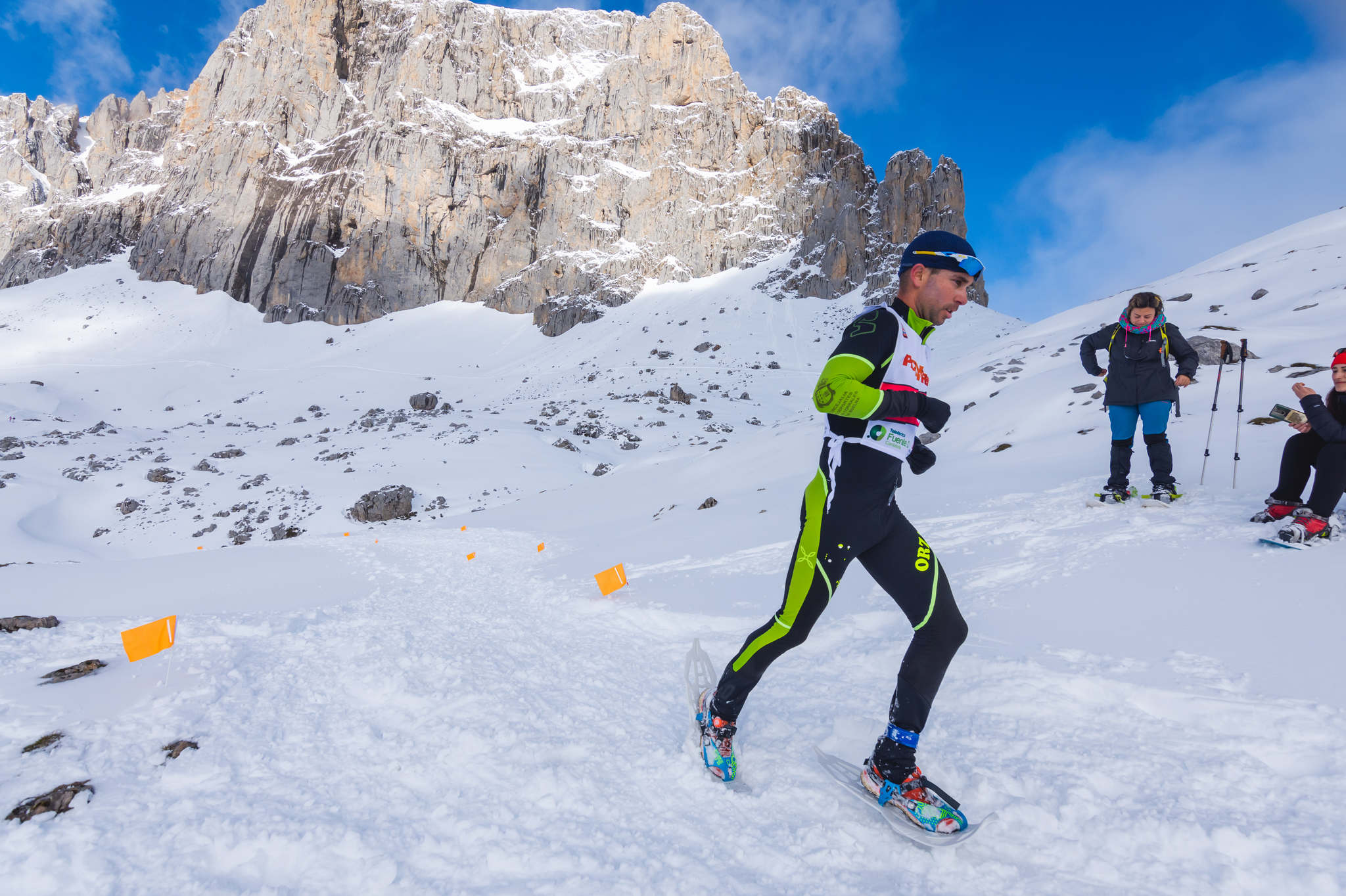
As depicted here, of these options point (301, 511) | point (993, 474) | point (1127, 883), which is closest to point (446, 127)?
point (301, 511)

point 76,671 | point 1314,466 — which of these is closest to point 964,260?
point 1314,466

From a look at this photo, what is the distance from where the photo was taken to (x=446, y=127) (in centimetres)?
8425

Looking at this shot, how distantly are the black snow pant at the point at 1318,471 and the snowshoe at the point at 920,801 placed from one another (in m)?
4.78

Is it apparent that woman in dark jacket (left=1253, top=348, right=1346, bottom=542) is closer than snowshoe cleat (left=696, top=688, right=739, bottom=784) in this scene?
No

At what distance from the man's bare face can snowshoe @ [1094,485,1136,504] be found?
17.0 ft

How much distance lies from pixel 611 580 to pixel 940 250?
18.8 feet

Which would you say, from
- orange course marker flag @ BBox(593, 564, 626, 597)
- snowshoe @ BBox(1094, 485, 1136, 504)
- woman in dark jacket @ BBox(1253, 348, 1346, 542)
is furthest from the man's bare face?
orange course marker flag @ BBox(593, 564, 626, 597)

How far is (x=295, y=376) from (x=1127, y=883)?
6839 cm

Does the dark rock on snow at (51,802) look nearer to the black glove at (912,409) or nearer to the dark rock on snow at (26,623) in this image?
the dark rock on snow at (26,623)

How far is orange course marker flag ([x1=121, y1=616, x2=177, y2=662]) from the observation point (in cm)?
398

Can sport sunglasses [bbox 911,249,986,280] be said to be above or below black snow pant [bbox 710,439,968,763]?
above

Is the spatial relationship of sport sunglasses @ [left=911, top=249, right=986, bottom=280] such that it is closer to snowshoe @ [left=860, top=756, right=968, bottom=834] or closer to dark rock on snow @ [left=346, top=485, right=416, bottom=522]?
snowshoe @ [left=860, top=756, right=968, bottom=834]

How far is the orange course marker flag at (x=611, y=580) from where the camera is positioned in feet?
24.7

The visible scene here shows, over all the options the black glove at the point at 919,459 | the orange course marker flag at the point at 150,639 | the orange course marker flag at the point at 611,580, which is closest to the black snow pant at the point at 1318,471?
the black glove at the point at 919,459
